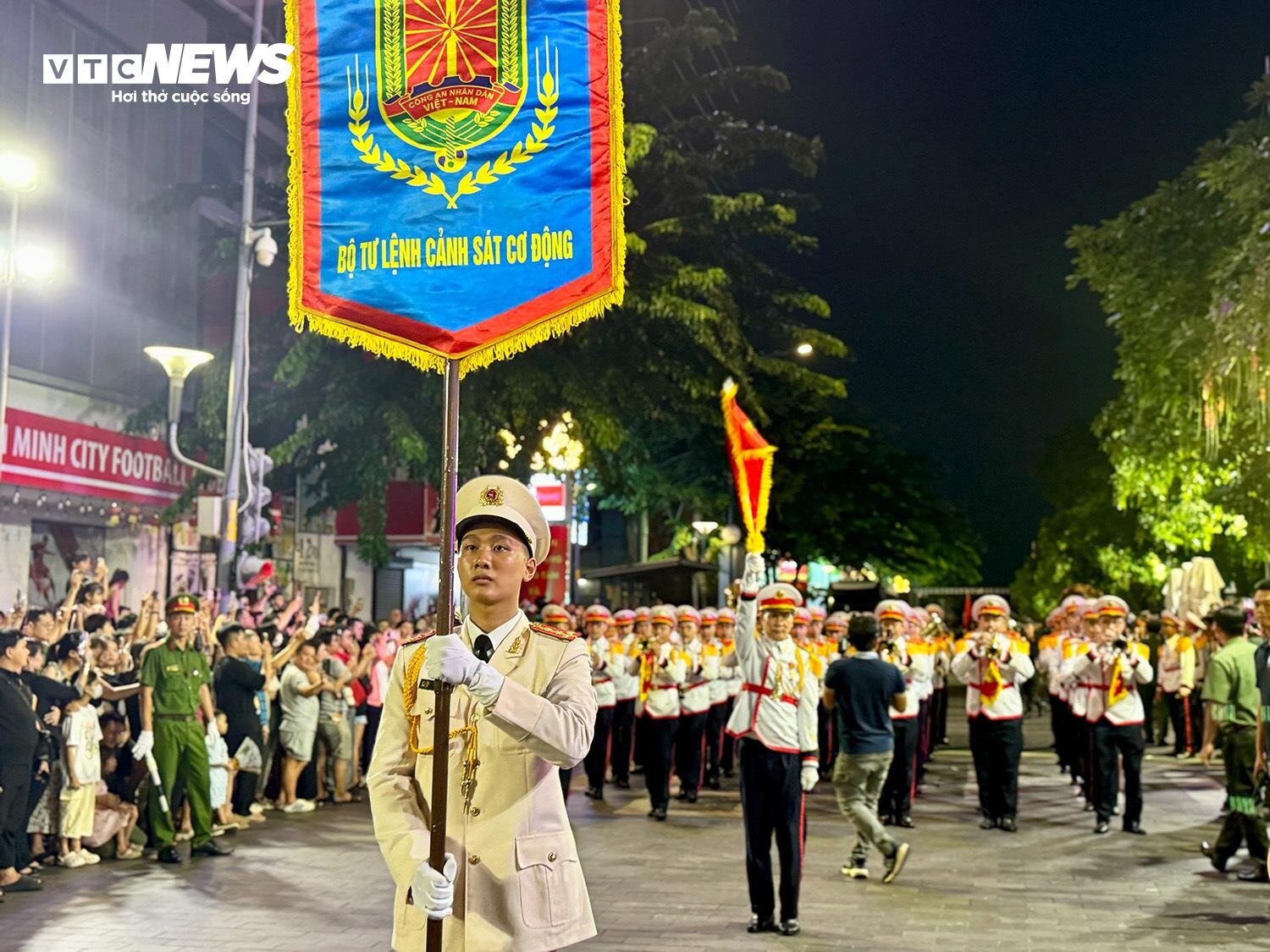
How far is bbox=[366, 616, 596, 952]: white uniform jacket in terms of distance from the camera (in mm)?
3896

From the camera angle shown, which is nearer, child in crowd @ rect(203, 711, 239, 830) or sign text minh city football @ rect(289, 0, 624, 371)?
sign text minh city football @ rect(289, 0, 624, 371)

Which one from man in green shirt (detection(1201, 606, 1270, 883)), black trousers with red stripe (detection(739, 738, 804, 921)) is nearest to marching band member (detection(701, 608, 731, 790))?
man in green shirt (detection(1201, 606, 1270, 883))

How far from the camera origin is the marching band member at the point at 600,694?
16516 millimetres

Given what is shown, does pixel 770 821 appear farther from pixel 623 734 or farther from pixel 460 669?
pixel 623 734

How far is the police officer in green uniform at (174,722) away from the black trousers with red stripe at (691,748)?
647 centimetres

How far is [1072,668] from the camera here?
47.5 feet

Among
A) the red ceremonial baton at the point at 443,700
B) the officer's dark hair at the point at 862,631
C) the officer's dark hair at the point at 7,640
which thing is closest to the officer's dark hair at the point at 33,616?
the officer's dark hair at the point at 7,640

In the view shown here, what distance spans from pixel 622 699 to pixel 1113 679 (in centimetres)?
627

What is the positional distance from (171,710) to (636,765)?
1028 centimetres

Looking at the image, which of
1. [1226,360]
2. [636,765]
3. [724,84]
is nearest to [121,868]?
[636,765]

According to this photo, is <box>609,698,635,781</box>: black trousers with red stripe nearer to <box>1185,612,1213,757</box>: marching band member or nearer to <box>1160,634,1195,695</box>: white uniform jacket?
<box>1160,634,1195,695</box>: white uniform jacket

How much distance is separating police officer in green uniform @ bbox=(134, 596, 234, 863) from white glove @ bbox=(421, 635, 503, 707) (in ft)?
27.6

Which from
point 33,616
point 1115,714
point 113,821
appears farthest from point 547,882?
point 1115,714

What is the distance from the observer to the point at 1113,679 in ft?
44.8
